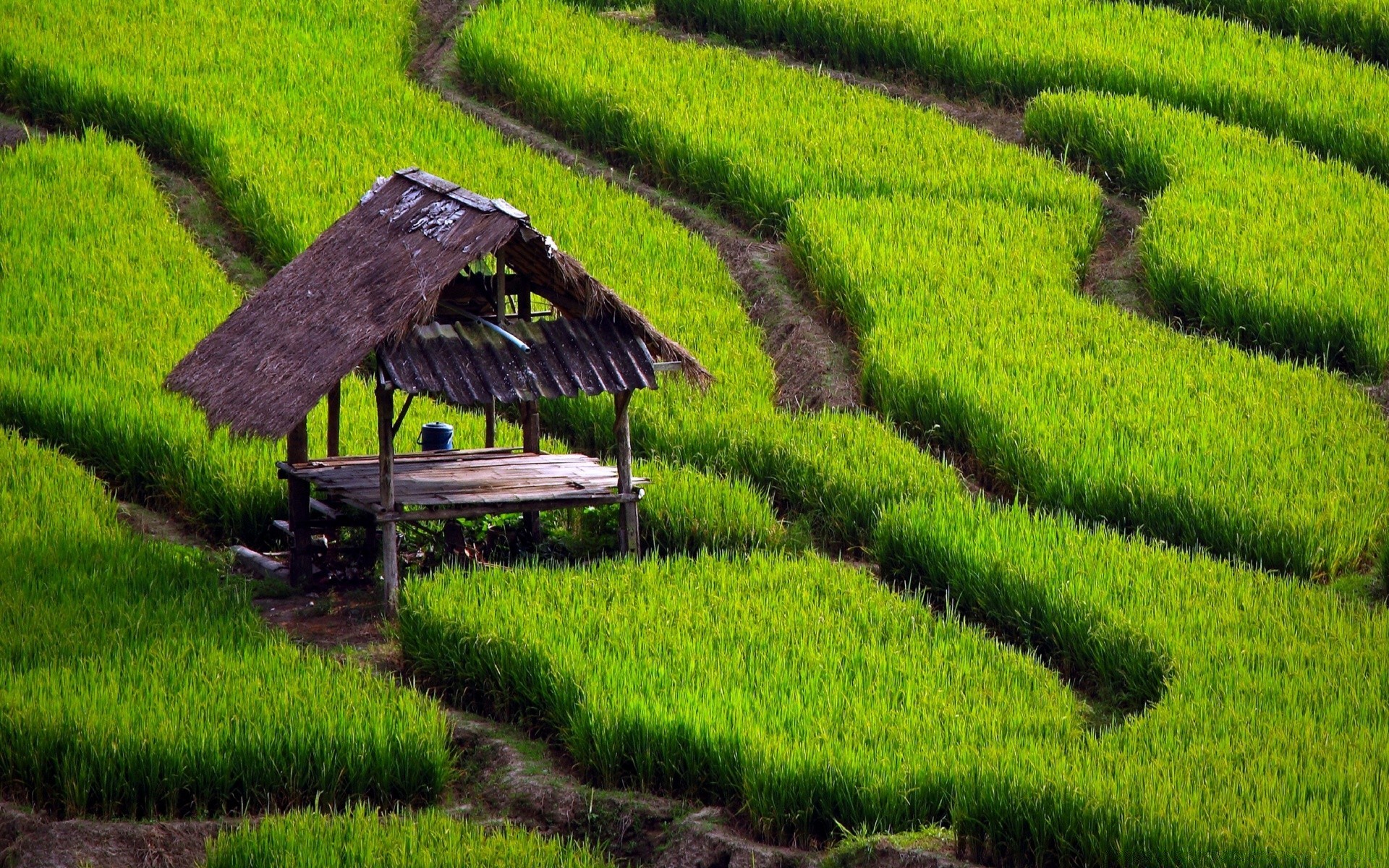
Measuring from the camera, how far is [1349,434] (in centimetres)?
833

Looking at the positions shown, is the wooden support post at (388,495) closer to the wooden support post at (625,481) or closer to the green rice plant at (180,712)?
the green rice plant at (180,712)

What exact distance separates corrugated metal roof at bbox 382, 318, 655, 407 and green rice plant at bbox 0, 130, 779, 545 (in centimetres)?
102

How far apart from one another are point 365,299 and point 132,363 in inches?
100

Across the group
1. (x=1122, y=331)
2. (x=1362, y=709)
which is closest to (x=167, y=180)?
(x=1122, y=331)

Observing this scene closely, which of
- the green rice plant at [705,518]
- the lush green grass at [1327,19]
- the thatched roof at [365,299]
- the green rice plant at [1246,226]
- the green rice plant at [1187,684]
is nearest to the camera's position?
the green rice plant at [1187,684]

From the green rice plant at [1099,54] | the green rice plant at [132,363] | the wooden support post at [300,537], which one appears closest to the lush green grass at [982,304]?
the green rice plant at [1099,54]

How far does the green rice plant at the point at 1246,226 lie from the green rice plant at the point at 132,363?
367 centimetres

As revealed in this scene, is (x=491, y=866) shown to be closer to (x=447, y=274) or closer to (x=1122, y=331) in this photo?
(x=447, y=274)

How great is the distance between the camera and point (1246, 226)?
414 inches

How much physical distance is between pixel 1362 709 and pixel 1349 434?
10.0 ft

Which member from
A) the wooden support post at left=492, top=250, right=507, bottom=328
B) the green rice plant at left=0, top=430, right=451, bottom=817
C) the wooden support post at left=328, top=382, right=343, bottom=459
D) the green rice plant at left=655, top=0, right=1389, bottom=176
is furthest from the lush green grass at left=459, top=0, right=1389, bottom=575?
the green rice plant at left=0, top=430, right=451, bottom=817

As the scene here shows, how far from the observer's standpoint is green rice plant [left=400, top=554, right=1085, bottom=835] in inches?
209

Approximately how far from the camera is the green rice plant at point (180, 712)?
17.3 ft

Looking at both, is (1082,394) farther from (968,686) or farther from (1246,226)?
(968,686)
